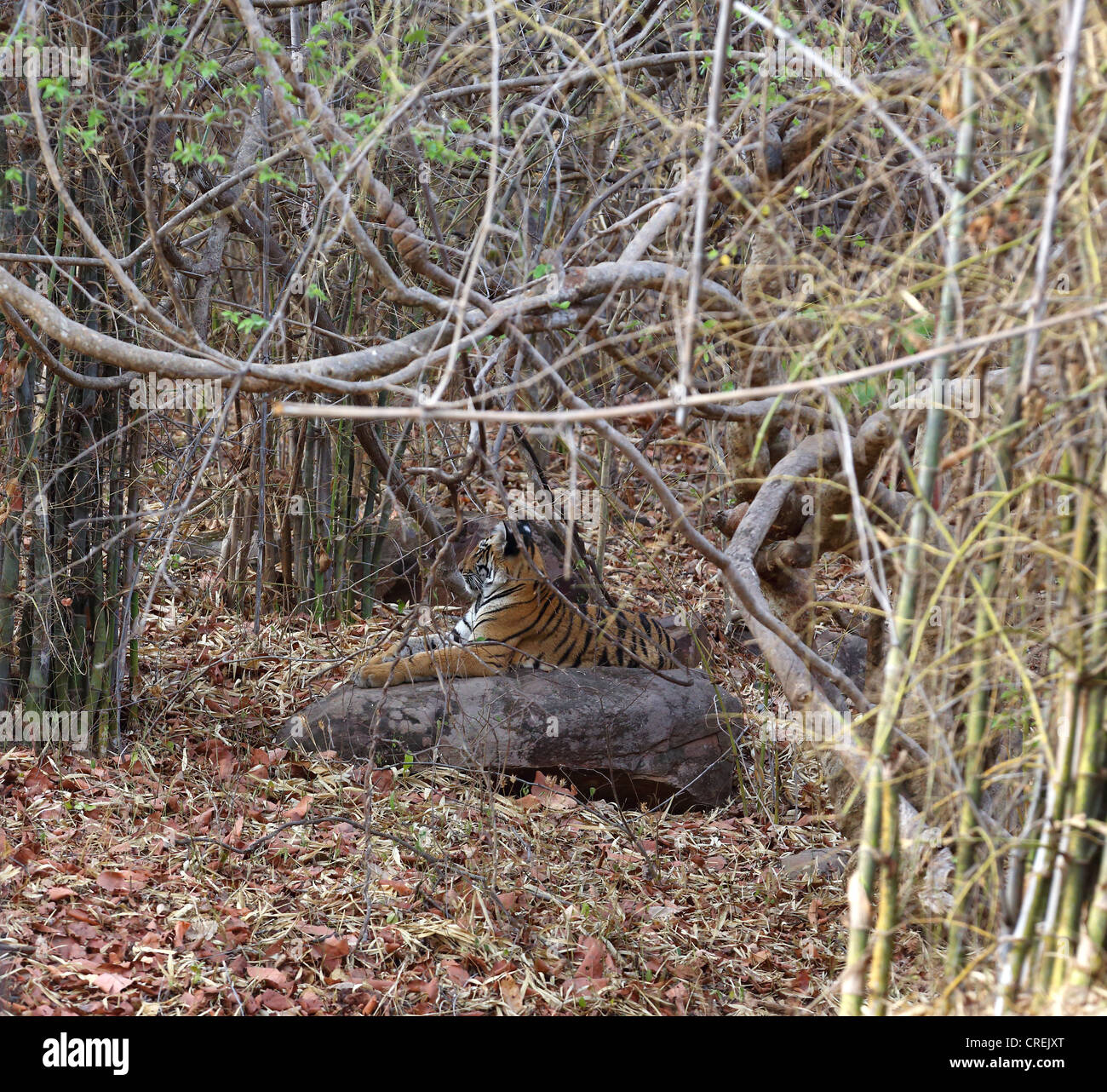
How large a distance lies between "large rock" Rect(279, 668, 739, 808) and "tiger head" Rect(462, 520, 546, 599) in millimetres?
879

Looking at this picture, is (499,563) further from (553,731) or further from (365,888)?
(365,888)

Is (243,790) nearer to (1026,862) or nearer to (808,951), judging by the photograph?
(808,951)

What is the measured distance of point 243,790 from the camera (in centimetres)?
512

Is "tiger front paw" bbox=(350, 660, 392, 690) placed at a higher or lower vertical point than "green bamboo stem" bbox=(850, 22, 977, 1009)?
lower

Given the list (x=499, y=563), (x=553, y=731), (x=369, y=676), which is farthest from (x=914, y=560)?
(x=499, y=563)

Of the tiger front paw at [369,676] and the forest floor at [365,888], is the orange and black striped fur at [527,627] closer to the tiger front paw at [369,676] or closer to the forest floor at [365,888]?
the tiger front paw at [369,676]

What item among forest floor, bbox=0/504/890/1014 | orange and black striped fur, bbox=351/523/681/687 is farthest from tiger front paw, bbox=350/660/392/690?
forest floor, bbox=0/504/890/1014

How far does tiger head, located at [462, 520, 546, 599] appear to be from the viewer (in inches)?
250

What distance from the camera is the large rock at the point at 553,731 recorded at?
540 cm

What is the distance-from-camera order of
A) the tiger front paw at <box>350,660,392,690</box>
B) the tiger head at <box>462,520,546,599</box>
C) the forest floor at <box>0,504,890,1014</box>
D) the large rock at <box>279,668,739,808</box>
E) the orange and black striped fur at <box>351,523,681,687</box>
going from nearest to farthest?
1. the forest floor at <box>0,504,890,1014</box>
2. the large rock at <box>279,668,739,808</box>
3. the tiger front paw at <box>350,660,392,690</box>
4. the orange and black striped fur at <box>351,523,681,687</box>
5. the tiger head at <box>462,520,546,599</box>

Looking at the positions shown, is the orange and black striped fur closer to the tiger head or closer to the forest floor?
the tiger head

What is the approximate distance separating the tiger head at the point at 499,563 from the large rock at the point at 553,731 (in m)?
0.88

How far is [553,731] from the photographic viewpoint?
17.8 feet

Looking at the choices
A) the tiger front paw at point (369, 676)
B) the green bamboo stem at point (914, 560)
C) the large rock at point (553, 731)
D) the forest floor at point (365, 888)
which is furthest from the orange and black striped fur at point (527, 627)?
the green bamboo stem at point (914, 560)
